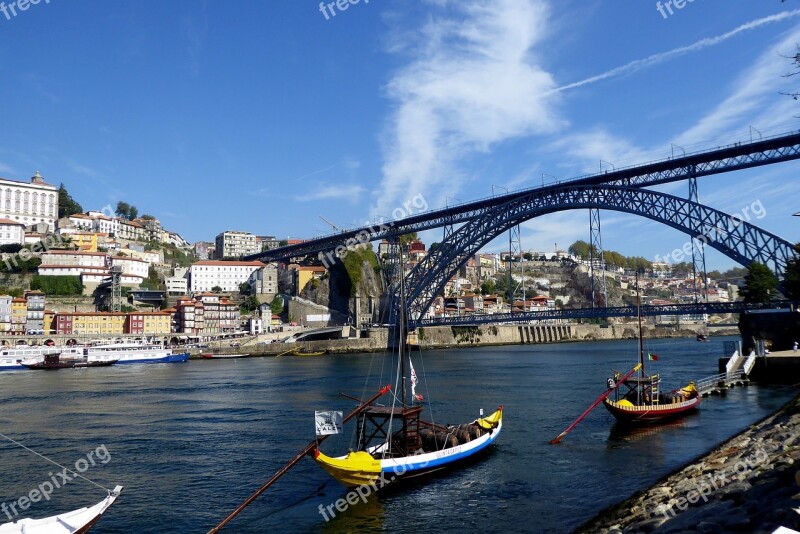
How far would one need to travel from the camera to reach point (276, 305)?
83.5m

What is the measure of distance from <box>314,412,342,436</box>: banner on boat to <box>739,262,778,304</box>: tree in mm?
38167

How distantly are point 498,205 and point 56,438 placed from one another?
4545 cm

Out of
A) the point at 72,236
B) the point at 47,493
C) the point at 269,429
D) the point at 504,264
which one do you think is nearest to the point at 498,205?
the point at 269,429

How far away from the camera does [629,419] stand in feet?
65.1

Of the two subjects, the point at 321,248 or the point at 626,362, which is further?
the point at 321,248

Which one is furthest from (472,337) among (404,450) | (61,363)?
(404,450)

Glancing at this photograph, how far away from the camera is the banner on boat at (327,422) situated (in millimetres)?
12250

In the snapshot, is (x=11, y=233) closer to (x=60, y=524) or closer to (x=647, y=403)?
(x=647, y=403)

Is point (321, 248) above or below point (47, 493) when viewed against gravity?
above

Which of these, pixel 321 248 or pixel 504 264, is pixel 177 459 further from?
pixel 504 264

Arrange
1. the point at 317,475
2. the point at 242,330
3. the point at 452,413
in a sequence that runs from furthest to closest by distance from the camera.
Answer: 1. the point at 242,330
2. the point at 452,413
3. the point at 317,475

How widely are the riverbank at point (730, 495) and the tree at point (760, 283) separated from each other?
111 feet
